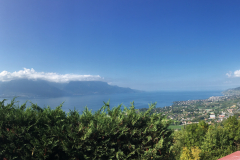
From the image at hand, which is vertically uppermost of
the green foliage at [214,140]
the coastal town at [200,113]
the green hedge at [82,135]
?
the green hedge at [82,135]

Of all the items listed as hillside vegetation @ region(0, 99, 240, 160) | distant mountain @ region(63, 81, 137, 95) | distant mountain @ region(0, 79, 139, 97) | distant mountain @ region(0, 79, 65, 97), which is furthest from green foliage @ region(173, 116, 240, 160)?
distant mountain @ region(63, 81, 137, 95)

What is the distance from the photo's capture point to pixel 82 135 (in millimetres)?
3547

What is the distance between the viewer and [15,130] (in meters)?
3.32

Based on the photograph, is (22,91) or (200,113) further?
(22,91)

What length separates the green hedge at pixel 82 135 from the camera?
10.9ft

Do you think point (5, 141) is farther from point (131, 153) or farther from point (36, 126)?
point (131, 153)

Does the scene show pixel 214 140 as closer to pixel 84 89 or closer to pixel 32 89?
pixel 32 89

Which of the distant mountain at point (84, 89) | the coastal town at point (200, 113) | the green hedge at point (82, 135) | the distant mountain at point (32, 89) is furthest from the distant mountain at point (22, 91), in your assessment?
the green hedge at point (82, 135)

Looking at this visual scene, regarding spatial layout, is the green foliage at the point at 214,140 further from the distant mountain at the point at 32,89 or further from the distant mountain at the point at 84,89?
the distant mountain at the point at 84,89

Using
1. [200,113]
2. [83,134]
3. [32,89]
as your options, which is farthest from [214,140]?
[32,89]

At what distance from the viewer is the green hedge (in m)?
3.31

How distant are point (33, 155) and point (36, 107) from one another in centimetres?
148

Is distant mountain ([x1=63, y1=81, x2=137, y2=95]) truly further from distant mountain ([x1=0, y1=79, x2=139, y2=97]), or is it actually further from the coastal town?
the coastal town

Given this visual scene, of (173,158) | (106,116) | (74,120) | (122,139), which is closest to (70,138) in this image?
(74,120)
